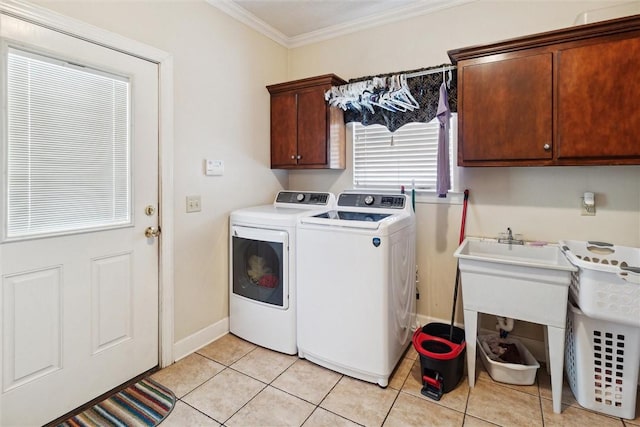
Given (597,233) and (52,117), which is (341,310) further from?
(52,117)

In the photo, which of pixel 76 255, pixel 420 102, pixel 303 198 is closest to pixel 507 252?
pixel 420 102

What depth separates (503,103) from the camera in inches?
81.7

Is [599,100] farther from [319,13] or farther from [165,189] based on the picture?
[165,189]

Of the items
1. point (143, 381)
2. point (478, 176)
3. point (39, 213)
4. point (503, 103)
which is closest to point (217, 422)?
point (143, 381)

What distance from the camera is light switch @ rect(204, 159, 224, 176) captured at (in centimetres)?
253

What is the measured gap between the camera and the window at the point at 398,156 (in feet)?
8.79

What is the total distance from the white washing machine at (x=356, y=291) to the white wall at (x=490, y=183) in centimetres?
37

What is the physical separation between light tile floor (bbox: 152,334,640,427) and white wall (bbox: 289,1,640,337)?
646 mm

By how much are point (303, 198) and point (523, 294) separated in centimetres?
177

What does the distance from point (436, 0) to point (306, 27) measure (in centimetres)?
114

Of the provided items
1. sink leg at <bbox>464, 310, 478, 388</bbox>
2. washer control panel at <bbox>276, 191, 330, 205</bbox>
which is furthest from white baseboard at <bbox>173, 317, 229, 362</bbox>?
sink leg at <bbox>464, 310, 478, 388</bbox>

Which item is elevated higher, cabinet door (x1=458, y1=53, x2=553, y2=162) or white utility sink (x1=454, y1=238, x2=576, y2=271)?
cabinet door (x1=458, y1=53, x2=553, y2=162)

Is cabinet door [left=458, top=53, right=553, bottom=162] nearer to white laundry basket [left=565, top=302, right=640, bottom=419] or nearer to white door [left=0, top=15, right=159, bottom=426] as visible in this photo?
white laundry basket [left=565, top=302, right=640, bottom=419]

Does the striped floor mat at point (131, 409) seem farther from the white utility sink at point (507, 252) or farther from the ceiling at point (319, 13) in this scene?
the ceiling at point (319, 13)
